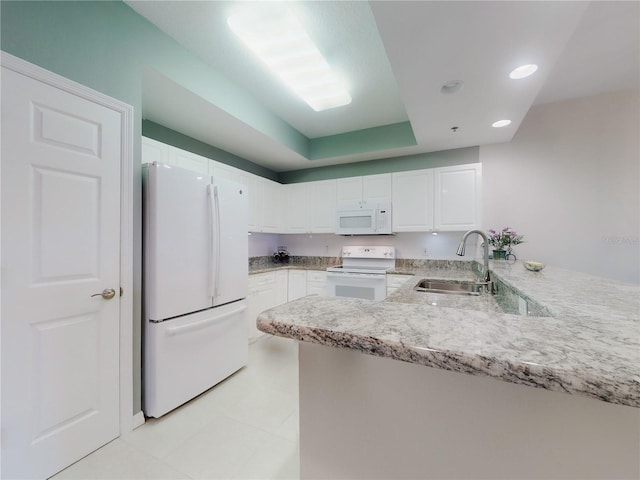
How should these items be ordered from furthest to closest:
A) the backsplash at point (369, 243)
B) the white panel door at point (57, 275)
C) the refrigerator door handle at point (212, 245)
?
the backsplash at point (369, 243) < the refrigerator door handle at point (212, 245) < the white panel door at point (57, 275)

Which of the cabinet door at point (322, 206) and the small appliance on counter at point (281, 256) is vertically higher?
the cabinet door at point (322, 206)

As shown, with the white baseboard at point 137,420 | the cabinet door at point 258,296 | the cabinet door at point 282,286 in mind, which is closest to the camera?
the white baseboard at point 137,420

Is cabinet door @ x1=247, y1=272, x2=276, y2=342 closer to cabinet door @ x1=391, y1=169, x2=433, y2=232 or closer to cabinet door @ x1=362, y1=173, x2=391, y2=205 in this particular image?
cabinet door @ x1=362, y1=173, x2=391, y2=205

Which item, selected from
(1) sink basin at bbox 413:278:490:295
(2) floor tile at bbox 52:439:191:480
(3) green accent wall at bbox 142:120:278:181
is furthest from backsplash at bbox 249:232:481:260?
(2) floor tile at bbox 52:439:191:480

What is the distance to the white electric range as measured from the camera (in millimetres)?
3281

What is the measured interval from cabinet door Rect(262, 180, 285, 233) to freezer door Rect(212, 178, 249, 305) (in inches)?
51.5

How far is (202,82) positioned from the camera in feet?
7.06

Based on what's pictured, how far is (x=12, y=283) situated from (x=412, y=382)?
1835mm

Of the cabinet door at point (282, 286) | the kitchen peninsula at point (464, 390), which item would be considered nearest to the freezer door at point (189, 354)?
the cabinet door at point (282, 286)

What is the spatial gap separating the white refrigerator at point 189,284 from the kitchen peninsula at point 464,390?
1.51 meters

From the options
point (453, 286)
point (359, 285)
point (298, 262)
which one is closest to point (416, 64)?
point (453, 286)

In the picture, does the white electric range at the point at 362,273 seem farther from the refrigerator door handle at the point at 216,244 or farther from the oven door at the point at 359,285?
the refrigerator door handle at the point at 216,244

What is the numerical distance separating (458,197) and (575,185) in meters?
1.18

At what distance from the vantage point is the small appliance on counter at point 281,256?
4.49 metres
